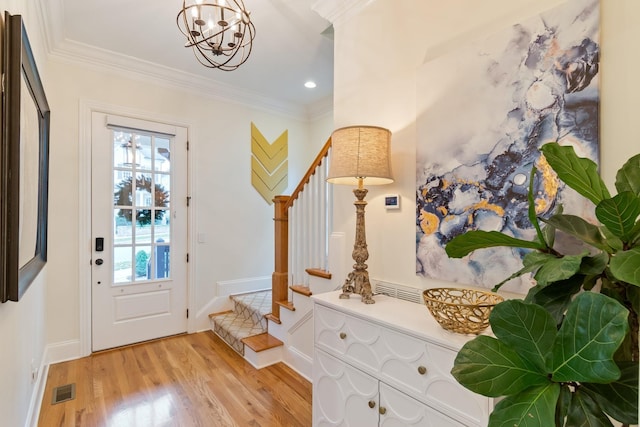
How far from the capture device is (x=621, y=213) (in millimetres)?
724

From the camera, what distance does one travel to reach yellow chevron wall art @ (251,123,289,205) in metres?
4.04

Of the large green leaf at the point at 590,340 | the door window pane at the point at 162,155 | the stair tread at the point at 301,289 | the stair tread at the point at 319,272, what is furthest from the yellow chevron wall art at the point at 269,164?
the large green leaf at the point at 590,340

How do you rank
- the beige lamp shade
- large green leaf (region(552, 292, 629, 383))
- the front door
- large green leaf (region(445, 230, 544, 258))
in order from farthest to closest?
1. the front door
2. the beige lamp shade
3. large green leaf (region(445, 230, 544, 258))
4. large green leaf (region(552, 292, 629, 383))

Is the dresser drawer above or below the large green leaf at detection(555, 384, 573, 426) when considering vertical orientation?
below

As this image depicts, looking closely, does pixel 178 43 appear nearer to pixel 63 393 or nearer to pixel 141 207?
pixel 141 207

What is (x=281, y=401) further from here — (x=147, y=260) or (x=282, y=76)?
(x=282, y=76)

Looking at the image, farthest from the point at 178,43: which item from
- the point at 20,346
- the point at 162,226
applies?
the point at 20,346

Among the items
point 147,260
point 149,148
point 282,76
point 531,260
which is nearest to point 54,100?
point 149,148

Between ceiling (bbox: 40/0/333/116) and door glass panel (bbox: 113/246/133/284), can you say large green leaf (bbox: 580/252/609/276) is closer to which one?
ceiling (bbox: 40/0/333/116)

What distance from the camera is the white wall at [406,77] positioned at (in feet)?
3.70

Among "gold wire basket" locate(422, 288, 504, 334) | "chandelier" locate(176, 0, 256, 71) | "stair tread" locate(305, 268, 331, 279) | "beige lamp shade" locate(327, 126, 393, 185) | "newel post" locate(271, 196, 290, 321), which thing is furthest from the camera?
"newel post" locate(271, 196, 290, 321)

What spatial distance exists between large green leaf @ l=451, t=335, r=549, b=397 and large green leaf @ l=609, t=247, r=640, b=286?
26cm

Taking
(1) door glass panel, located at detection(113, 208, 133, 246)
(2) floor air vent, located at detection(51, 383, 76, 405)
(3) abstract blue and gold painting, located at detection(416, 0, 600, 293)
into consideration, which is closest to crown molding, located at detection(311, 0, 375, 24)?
(3) abstract blue and gold painting, located at detection(416, 0, 600, 293)

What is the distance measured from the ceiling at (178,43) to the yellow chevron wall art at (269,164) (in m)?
0.63
